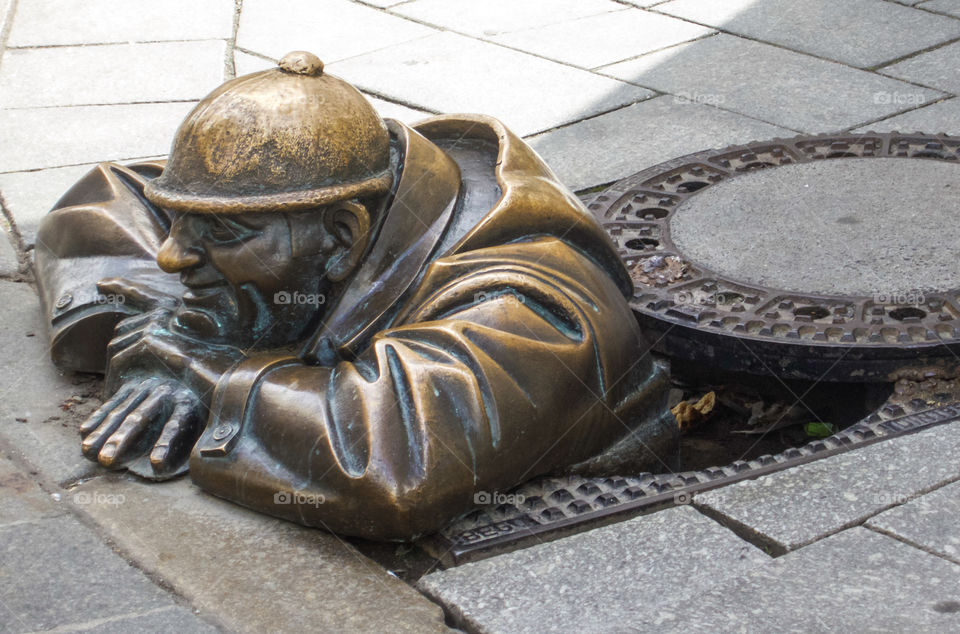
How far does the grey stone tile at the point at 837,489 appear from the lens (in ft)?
7.64

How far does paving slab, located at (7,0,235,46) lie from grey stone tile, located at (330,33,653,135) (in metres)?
0.97

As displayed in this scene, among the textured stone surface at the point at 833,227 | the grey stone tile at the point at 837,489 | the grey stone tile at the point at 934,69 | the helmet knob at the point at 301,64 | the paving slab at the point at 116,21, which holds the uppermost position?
the helmet knob at the point at 301,64

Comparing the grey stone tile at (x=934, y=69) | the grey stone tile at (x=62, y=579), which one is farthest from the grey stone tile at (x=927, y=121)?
the grey stone tile at (x=62, y=579)

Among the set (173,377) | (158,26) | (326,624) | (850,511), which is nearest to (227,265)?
(173,377)

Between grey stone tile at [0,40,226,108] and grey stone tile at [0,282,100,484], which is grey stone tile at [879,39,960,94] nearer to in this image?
grey stone tile at [0,40,226,108]

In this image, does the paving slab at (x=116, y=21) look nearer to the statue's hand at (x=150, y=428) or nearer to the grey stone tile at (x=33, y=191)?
the grey stone tile at (x=33, y=191)

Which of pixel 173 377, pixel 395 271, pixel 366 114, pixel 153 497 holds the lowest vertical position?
pixel 153 497

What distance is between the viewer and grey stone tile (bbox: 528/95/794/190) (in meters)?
4.39

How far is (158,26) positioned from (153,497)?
4100mm

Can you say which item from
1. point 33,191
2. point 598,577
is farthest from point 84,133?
point 598,577

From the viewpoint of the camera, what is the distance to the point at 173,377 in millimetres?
2775

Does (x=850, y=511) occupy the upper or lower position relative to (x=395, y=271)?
lower

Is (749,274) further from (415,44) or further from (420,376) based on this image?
Answer: (415,44)

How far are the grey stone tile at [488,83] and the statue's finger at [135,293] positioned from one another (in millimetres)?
2079
